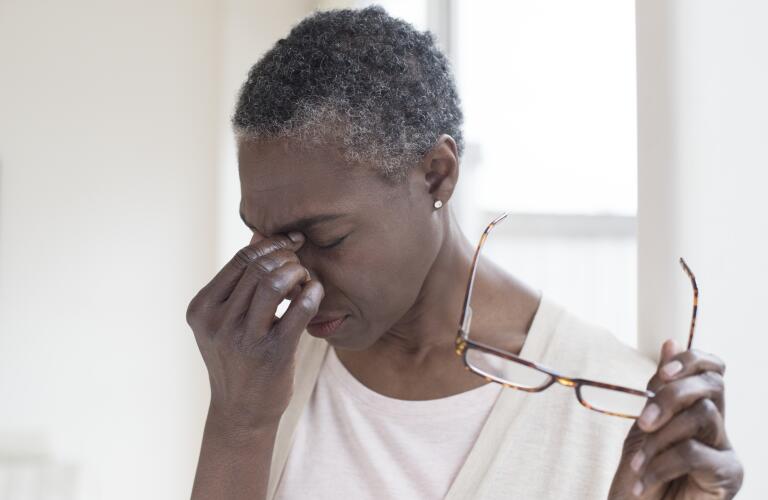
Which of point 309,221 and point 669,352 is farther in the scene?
point 309,221

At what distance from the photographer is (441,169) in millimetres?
1056

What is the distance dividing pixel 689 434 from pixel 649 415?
0.13 feet

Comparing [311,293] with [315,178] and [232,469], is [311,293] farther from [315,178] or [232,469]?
[232,469]

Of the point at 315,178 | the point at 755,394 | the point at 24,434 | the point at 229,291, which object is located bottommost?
the point at 24,434

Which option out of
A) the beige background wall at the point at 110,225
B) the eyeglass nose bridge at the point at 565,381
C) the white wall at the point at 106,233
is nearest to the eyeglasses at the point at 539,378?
the eyeglass nose bridge at the point at 565,381

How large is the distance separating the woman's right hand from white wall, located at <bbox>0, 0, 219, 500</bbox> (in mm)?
1976

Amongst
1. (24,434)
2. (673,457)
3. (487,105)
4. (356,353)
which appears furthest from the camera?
(24,434)

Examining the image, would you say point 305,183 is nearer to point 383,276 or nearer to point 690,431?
point 383,276

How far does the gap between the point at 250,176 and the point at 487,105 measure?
3.23 ft

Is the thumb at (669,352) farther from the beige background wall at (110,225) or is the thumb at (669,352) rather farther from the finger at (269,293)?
the beige background wall at (110,225)

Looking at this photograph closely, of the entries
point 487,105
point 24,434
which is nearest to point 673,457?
point 487,105

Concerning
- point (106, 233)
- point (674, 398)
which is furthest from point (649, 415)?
point (106, 233)

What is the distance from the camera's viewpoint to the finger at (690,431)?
2.08 ft

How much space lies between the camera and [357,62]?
1000mm
